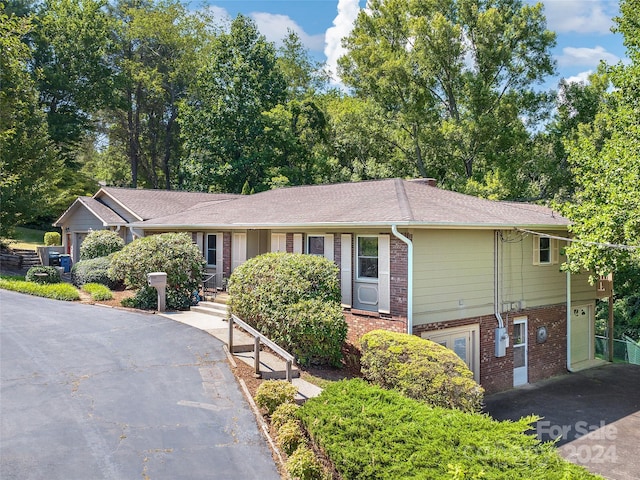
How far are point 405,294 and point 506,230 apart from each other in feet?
14.8

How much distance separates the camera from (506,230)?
14273mm

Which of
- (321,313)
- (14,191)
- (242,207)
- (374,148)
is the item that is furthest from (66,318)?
(374,148)

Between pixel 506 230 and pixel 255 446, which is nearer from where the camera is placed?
pixel 255 446

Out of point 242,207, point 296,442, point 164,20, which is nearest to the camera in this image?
point 296,442

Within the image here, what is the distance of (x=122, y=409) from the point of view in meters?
8.39

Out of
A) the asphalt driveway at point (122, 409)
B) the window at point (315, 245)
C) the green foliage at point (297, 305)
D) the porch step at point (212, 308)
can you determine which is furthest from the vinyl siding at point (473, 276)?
the porch step at point (212, 308)

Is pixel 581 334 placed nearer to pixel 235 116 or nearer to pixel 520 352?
pixel 520 352

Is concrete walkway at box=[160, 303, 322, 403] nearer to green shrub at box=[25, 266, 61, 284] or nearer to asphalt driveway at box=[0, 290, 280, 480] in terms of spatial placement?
asphalt driveway at box=[0, 290, 280, 480]

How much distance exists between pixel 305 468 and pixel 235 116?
31954 mm

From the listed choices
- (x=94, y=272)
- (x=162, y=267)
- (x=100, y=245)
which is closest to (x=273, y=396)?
(x=162, y=267)

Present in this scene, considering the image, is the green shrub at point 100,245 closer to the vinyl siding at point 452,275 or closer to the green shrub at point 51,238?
the green shrub at point 51,238

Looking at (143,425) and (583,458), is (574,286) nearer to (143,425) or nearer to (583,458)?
(583,458)

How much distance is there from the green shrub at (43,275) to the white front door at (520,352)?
1837 cm

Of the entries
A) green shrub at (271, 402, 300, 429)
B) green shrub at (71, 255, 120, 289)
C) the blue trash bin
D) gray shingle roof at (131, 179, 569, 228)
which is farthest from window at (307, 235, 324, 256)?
the blue trash bin
